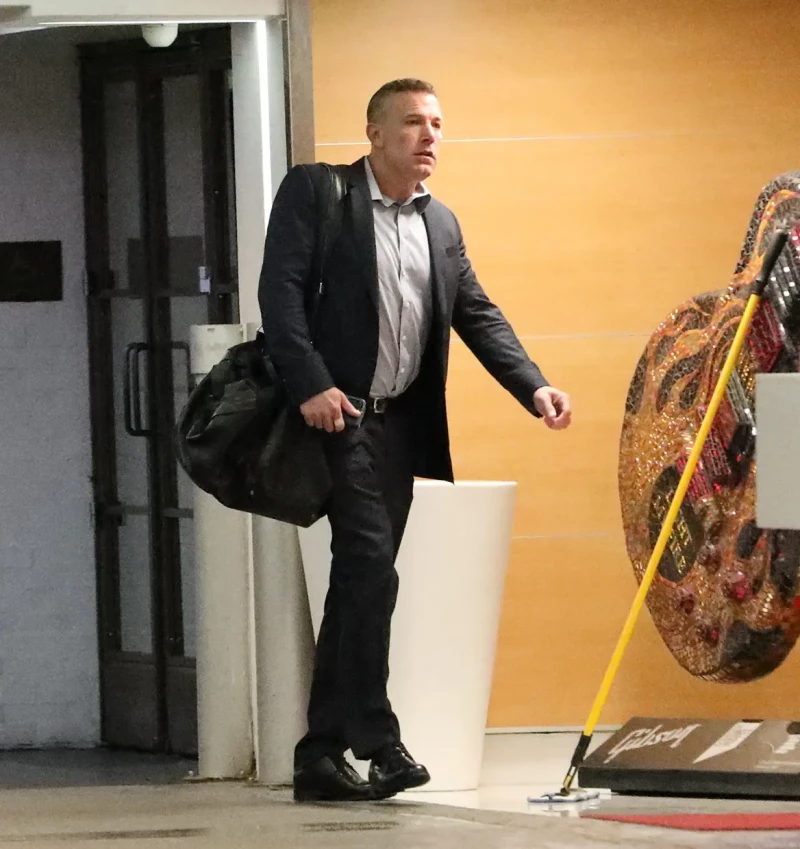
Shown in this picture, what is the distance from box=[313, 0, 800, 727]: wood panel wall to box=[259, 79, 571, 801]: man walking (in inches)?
34.1

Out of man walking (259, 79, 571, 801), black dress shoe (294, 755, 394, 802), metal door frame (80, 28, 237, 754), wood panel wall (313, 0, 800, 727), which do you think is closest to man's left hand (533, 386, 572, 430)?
man walking (259, 79, 571, 801)

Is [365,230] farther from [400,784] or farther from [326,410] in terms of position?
[400,784]

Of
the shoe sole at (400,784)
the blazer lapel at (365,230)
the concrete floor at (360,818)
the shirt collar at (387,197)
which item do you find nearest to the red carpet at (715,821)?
the concrete floor at (360,818)

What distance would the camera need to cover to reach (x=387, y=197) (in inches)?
128

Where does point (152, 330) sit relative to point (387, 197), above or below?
below

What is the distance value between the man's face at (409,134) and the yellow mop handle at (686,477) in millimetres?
656

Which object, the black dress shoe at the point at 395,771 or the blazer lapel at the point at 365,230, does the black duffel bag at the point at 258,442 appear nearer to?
the blazer lapel at the point at 365,230

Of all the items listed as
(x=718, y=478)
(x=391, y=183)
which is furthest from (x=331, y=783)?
(x=391, y=183)

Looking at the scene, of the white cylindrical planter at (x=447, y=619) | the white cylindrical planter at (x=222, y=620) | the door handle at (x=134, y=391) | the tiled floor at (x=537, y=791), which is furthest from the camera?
the door handle at (x=134, y=391)

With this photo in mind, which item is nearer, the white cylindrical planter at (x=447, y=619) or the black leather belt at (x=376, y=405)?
the black leather belt at (x=376, y=405)

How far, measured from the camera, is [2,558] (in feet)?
18.4

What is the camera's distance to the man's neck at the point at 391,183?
10.6 ft

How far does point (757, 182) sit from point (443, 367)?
4.24 ft

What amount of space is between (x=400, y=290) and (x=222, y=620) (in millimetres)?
1183
